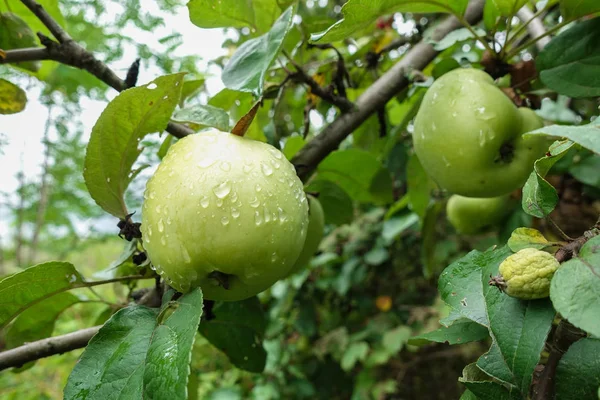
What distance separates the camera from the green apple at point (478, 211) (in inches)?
49.9

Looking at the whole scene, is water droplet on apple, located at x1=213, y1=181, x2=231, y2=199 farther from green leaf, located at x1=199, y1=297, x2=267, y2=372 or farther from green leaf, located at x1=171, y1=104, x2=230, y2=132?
green leaf, located at x1=199, y1=297, x2=267, y2=372

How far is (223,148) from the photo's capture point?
2.07 ft

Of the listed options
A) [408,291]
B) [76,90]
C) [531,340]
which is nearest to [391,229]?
[408,291]

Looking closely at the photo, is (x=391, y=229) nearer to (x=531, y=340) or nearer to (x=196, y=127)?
(x=196, y=127)

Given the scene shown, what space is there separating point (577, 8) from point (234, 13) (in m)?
0.58

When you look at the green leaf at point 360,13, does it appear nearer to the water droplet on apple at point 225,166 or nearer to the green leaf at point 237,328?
the water droplet on apple at point 225,166

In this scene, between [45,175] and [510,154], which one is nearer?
[510,154]

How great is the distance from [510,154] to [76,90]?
172cm

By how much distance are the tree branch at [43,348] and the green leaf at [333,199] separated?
567mm

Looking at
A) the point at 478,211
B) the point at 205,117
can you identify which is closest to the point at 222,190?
the point at 205,117

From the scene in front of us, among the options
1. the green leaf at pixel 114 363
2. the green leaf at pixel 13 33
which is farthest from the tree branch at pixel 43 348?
the green leaf at pixel 13 33

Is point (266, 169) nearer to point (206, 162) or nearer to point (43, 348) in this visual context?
point (206, 162)

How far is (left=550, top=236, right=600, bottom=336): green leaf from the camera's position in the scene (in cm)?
39

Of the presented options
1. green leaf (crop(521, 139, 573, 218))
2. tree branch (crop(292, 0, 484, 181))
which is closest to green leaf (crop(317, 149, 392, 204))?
tree branch (crop(292, 0, 484, 181))
